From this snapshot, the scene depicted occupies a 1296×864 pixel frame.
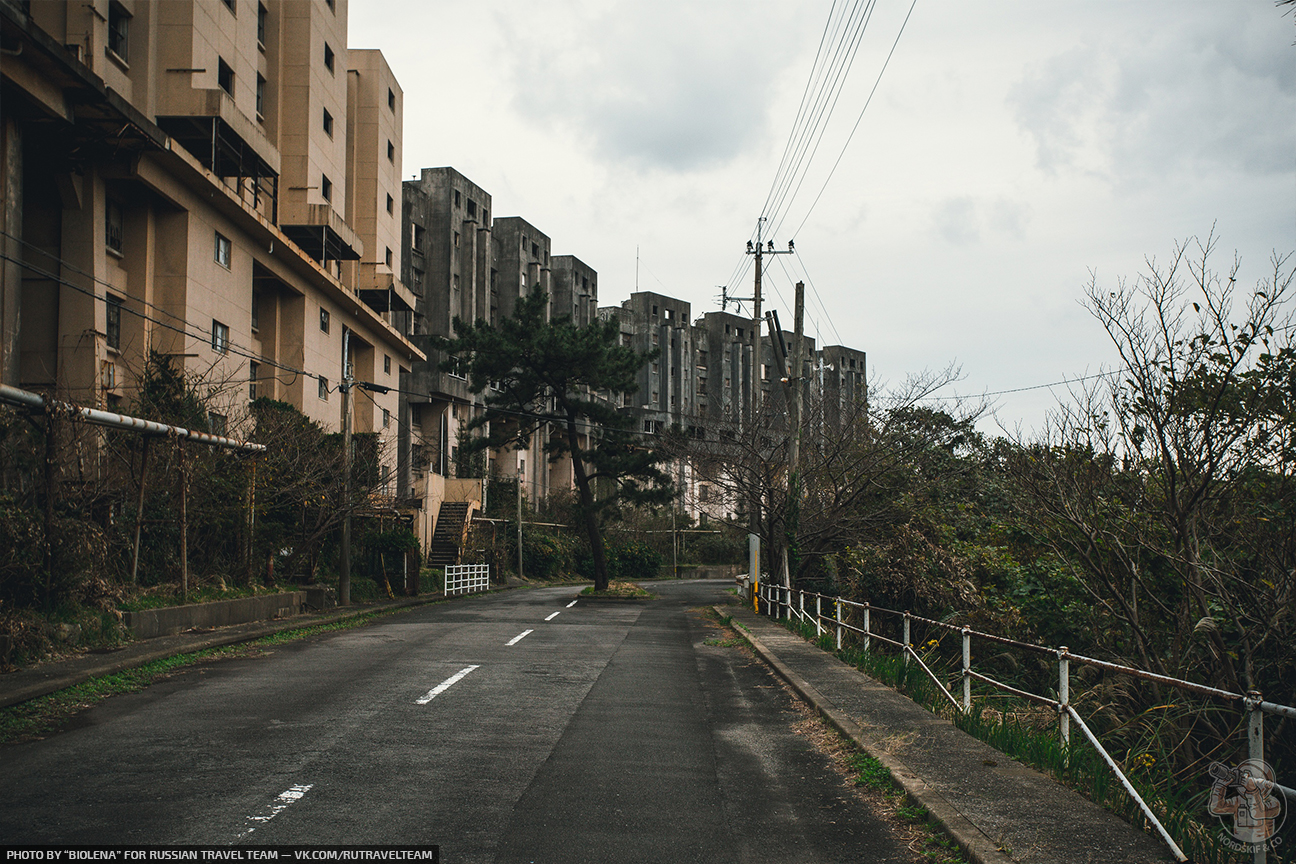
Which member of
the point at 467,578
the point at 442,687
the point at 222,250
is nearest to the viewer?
the point at 442,687

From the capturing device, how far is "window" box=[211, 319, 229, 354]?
28.5 meters

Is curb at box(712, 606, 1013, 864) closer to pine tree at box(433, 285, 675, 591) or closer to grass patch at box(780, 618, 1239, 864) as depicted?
grass patch at box(780, 618, 1239, 864)

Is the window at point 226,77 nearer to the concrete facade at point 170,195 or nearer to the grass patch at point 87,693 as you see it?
the concrete facade at point 170,195

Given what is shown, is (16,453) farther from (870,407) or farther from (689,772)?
(870,407)

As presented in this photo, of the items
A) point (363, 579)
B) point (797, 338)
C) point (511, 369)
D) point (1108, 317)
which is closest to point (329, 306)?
point (511, 369)

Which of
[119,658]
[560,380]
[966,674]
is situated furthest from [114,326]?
[966,674]

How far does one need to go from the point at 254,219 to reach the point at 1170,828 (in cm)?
2955

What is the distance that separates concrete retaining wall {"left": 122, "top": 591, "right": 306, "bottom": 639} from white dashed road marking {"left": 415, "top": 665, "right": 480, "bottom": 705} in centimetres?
623

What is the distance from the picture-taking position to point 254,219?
96.5 feet

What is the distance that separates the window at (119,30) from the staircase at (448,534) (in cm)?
2510

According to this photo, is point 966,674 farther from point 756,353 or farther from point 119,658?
point 756,353

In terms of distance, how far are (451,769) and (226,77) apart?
28996mm

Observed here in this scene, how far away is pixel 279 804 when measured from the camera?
619cm

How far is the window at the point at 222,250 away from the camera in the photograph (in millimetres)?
29047
